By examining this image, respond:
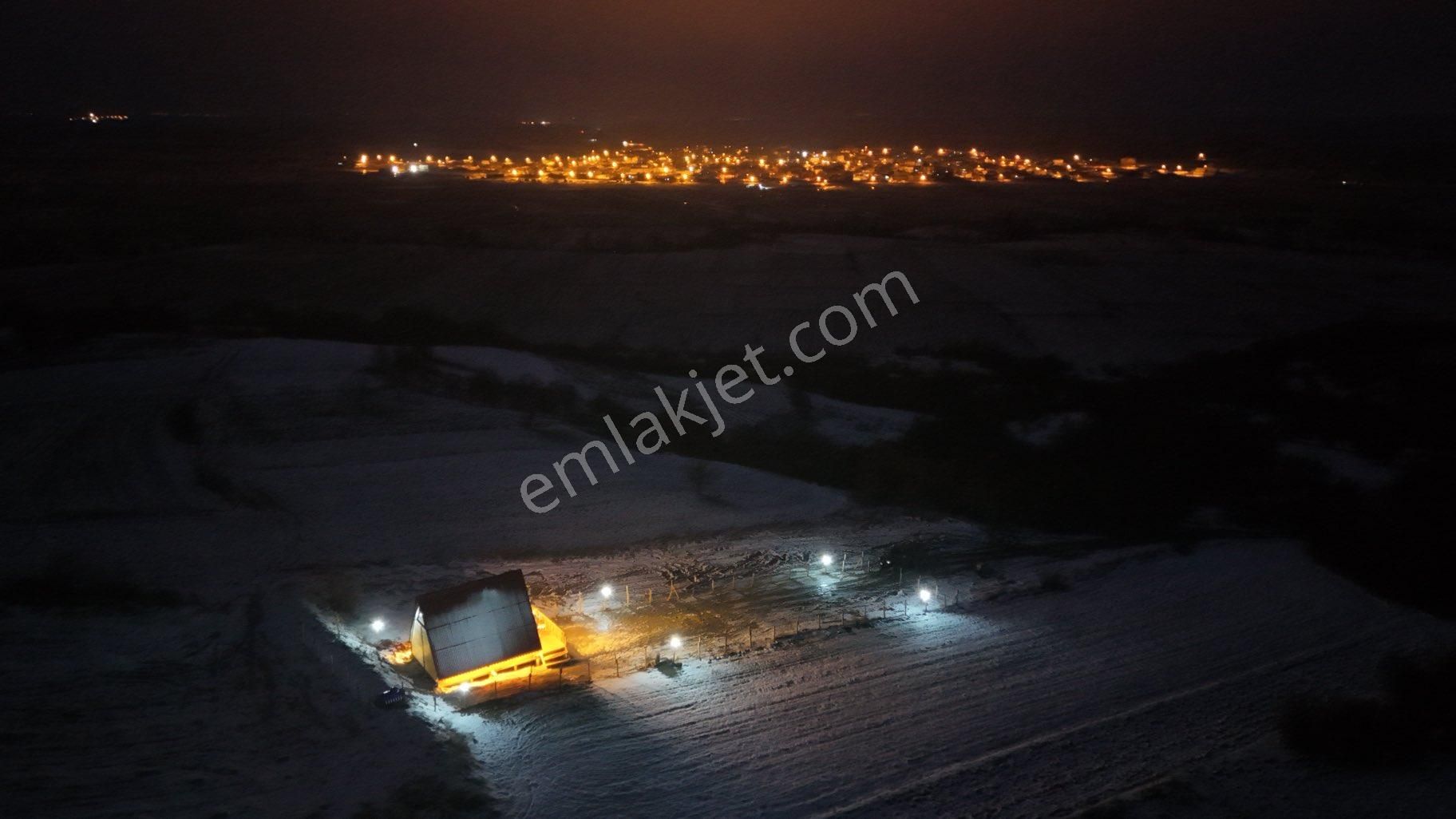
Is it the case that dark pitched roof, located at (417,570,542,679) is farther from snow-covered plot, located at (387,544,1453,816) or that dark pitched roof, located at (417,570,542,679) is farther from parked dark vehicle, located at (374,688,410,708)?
snow-covered plot, located at (387,544,1453,816)

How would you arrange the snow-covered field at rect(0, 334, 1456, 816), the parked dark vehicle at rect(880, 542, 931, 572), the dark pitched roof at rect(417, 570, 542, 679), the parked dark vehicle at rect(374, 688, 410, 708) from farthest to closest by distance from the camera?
1. the parked dark vehicle at rect(880, 542, 931, 572)
2. the dark pitched roof at rect(417, 570, 542, 679)
3. the parked dark vehicle at rect(374, 688, 410, 708)
4. the snow-covered field at rect(0, 334, 1456, 816)

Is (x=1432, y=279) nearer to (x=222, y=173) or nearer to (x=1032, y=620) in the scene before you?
(x=1032, y=620)

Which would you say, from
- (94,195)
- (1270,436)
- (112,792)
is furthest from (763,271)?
(94,195)

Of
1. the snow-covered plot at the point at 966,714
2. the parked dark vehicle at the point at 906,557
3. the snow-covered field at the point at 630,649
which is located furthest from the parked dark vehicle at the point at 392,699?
the parked dark vehicle at the point at 906,557

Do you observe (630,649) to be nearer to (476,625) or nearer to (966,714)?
(476,625)

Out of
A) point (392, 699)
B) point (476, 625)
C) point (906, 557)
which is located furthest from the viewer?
point (906, 557)

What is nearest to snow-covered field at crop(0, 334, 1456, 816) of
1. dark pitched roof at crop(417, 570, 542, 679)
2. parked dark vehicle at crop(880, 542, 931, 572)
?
parked dark vehicle at crop(880, 542, 931, 572)

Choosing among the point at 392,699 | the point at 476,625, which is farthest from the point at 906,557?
the point at 392,699

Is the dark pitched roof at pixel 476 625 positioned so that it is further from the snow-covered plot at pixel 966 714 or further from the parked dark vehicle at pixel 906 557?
the parked dark vehicle at pixel 906 557
